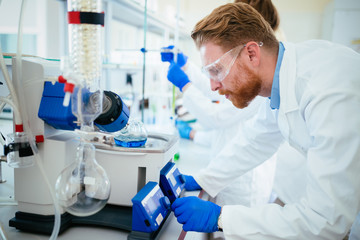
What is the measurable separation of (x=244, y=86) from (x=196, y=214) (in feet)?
1.78

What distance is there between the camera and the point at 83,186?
0.72 meters

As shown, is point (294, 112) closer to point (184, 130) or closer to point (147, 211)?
point (147, 211)

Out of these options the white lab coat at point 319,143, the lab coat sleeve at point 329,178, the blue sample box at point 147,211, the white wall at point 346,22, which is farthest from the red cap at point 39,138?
the white wall at point 346,22

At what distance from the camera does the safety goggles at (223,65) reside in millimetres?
1067

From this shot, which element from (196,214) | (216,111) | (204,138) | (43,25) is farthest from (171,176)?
(43,25)

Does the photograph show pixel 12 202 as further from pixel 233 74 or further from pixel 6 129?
pixel 233 74

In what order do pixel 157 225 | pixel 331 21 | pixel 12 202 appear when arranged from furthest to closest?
pixel 331 21 → pixel 12 202 → pixel 157 225

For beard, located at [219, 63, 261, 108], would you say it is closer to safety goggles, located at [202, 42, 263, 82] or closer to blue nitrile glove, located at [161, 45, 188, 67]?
safety goggles, located at [202, 42, 263, 82]

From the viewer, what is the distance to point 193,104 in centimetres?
191

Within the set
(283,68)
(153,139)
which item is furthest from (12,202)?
(283,68)

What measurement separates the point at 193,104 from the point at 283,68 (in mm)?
946

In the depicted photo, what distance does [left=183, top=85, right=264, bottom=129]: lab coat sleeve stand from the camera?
1.76 metres

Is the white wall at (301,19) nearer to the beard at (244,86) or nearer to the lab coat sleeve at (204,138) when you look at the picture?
the lab coat sleeve at (204,138)

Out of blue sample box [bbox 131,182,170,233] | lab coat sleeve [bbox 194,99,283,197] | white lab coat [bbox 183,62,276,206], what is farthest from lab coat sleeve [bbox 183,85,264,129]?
blue sample box [bbox 131,182,170,233]
